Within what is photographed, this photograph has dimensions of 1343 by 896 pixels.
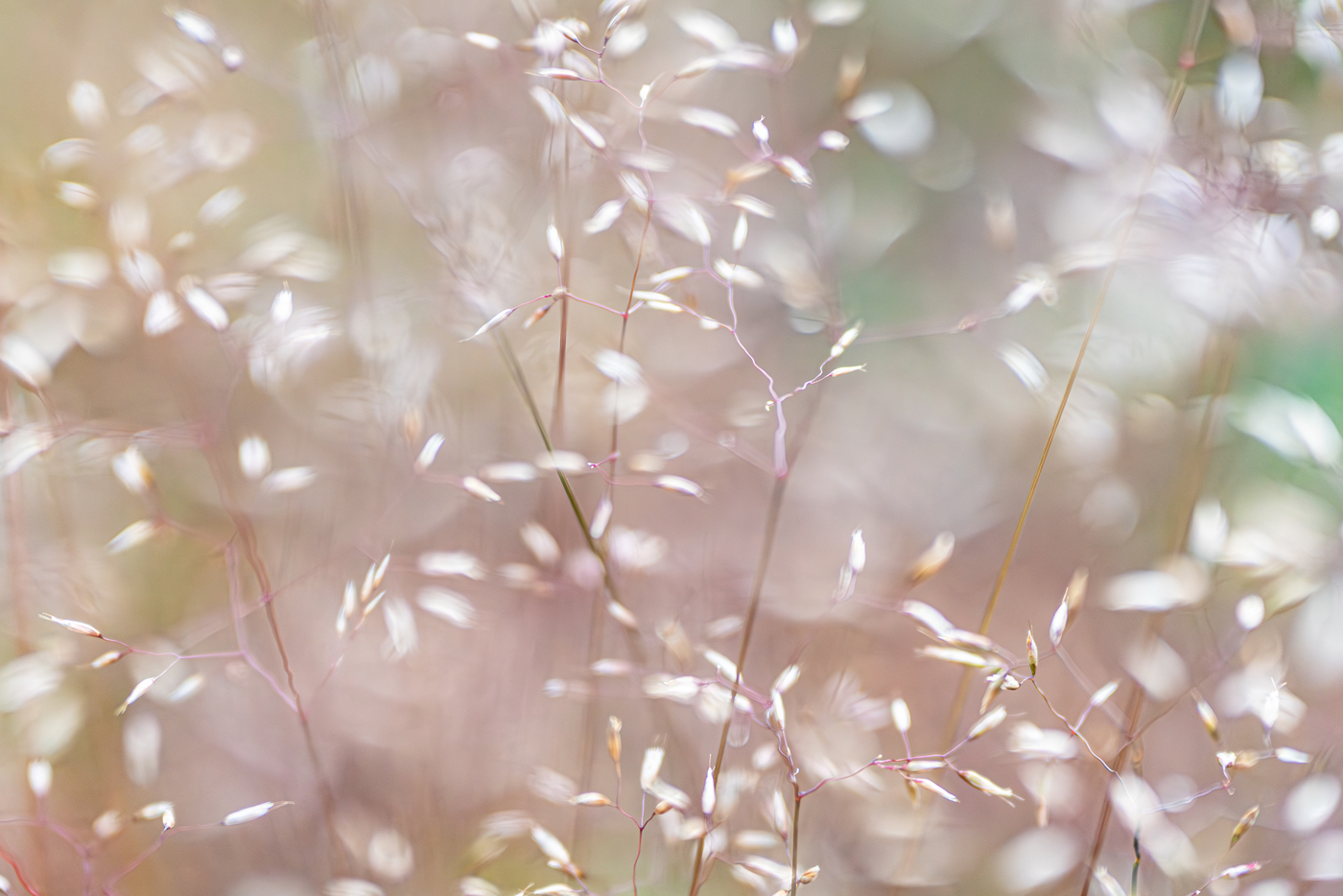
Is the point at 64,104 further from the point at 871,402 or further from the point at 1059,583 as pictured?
the point at 1059,583

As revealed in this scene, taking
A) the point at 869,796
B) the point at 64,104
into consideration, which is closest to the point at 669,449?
the point at 869,796

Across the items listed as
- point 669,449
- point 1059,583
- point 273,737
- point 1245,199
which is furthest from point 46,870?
point 1245,199

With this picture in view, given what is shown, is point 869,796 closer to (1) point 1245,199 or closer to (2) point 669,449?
(2) point 669,449

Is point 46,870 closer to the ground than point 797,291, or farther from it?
closer to the ground

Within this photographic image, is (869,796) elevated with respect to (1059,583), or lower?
lower

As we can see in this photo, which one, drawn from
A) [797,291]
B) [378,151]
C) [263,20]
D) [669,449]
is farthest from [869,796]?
[263,20]

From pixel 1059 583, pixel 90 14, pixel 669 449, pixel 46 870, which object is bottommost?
pixel 46 870

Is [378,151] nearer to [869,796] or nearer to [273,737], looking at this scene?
[273,737]

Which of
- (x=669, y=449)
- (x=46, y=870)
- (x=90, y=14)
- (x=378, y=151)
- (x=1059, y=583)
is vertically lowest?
(x=46, y=870)
